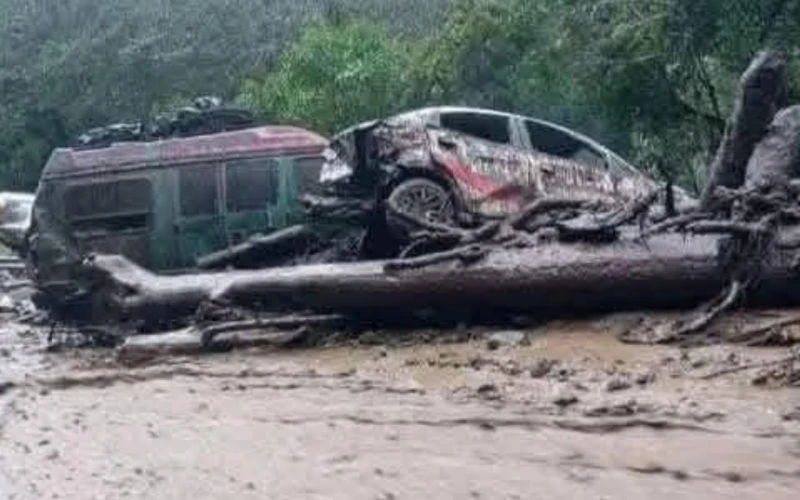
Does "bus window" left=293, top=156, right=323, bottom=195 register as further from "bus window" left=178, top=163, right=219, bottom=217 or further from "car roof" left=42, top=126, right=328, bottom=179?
"bus window" left=178, top=163, right=219, bottom=217

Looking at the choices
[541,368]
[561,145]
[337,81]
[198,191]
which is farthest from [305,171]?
[337,81]

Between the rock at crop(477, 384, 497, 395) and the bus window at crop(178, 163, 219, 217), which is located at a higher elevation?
the bus window at crop(178, 163, 219, 217)

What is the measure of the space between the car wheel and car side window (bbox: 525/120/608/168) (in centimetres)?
139

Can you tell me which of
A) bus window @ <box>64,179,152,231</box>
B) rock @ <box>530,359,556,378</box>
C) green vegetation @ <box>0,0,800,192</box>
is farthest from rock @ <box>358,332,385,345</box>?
bus window @ <box>64,179,152,231</box>

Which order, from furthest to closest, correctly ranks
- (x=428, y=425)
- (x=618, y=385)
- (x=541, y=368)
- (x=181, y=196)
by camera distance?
(x=181, y=196), (x=541, y=368), (x=618, y=385), (x=428, y=425)

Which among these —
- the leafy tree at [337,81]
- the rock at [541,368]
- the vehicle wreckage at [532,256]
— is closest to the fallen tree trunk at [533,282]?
the vehicle wreckage at [532,256]

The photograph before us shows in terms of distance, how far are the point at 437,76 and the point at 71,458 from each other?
15624 millimetres

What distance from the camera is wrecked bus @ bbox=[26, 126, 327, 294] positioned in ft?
44.1

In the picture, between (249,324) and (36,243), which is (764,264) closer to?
(249,324)

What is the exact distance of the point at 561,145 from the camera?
493 inches

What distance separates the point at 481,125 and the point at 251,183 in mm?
2717

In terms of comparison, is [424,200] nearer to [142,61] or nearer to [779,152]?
→ [779,152]

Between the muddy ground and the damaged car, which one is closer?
the muddy ground

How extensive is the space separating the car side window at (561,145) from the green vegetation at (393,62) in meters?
1.14
